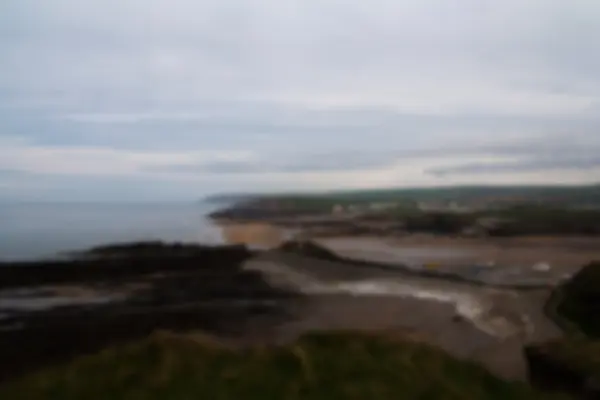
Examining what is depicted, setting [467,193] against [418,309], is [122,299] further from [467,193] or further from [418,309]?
[467,193]

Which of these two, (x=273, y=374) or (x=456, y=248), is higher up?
(x=456, y=248)

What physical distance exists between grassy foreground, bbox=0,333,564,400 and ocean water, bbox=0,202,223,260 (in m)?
0.29

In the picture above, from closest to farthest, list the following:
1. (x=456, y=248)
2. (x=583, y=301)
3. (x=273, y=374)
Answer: (x=273, y=374), (x=583, y=301), (x=456, y=248)

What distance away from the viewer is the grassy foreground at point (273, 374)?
1436 millimetres

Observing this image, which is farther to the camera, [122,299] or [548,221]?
[548,221]

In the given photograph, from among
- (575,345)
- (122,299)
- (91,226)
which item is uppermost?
(91,226)

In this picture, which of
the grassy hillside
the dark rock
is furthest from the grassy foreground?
the grassy hillside

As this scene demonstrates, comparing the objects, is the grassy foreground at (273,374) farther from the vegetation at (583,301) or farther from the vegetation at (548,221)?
the vegetation at (548,221)

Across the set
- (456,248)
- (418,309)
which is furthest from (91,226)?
(456,248)

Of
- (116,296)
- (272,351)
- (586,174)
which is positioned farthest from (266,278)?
(586,174)

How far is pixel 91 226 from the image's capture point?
169 centimetres

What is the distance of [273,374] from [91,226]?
588 mm

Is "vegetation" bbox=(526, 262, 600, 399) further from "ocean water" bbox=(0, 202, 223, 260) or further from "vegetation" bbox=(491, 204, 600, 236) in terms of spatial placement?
"ocean water" bbox=(0, 202, 223, 260)

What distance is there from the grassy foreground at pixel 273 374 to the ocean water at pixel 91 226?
0.95 ft
